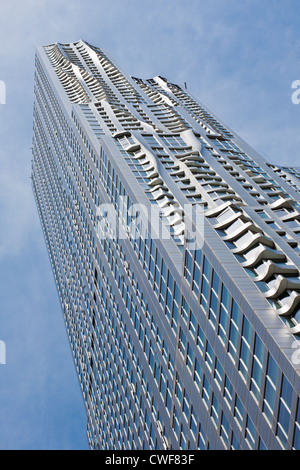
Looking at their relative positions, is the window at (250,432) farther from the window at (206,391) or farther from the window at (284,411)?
the window at (206,391)

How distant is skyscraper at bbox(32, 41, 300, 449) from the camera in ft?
121

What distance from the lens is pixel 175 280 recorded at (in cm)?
5250

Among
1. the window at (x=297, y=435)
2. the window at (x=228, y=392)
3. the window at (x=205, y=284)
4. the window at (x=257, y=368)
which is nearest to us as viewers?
the window at (x=297, y=435)

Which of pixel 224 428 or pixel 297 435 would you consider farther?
pixel 224 428

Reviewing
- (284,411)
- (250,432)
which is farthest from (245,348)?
(284,411)

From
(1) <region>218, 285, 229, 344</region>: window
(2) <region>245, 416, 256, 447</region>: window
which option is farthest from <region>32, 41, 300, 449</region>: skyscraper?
(1) <region>218, 285, 229, 344</region>: window

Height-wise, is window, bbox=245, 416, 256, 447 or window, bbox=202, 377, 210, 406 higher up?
window, bbox=245, 416, 256, 447

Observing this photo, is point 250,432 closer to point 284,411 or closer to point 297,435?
point 284,411

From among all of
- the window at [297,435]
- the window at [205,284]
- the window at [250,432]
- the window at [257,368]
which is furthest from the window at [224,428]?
the window at [297,435]

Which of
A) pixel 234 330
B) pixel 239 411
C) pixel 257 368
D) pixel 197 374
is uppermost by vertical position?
pixel 234 330

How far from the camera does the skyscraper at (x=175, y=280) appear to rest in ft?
121

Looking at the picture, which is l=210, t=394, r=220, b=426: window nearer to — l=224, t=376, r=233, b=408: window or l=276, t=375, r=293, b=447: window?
l=224, t=376, r=233, b=408: window

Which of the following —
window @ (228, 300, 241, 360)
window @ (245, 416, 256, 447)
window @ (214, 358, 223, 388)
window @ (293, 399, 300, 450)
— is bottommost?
window @ (245, 416, 256, 447)
